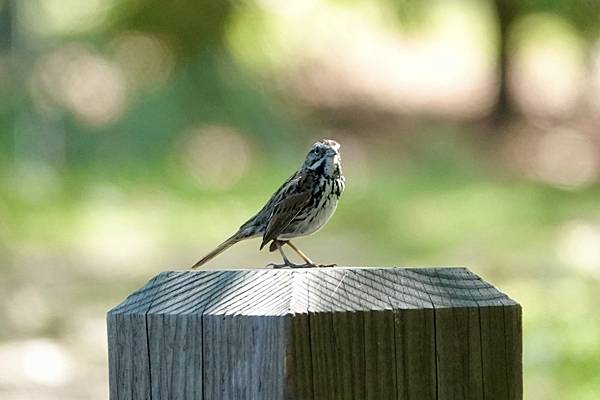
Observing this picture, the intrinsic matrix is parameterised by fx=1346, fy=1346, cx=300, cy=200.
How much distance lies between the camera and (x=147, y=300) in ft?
7.77

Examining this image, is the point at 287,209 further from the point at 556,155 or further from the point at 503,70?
the point at 503,70

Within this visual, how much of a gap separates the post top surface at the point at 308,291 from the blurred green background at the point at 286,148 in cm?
468

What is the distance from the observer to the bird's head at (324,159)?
4.63 m

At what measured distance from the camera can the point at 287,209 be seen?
14.7 feet

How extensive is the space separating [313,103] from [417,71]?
8.34ft

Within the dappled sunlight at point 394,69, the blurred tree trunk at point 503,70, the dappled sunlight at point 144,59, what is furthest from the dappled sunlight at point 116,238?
the blurred tree trunk at point 503,70

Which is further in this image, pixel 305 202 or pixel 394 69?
pixel 394 69

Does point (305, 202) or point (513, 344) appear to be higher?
point (305, 202)

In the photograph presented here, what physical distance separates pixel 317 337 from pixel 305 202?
2402mm

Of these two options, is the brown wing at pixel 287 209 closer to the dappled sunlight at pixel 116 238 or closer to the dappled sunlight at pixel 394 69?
the dappled sunlight at pixel 116 238

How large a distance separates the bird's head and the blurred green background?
8.99ft

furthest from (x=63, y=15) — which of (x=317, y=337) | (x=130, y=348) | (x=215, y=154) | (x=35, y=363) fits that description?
(x=317, y=337)

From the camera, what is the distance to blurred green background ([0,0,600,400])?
10.4 meters

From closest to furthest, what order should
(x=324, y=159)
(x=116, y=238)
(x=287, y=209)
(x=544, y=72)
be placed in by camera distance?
(x=287, y=209) → (x=324, y=159) → (x=116, y=238) → (x=544, y=72)
